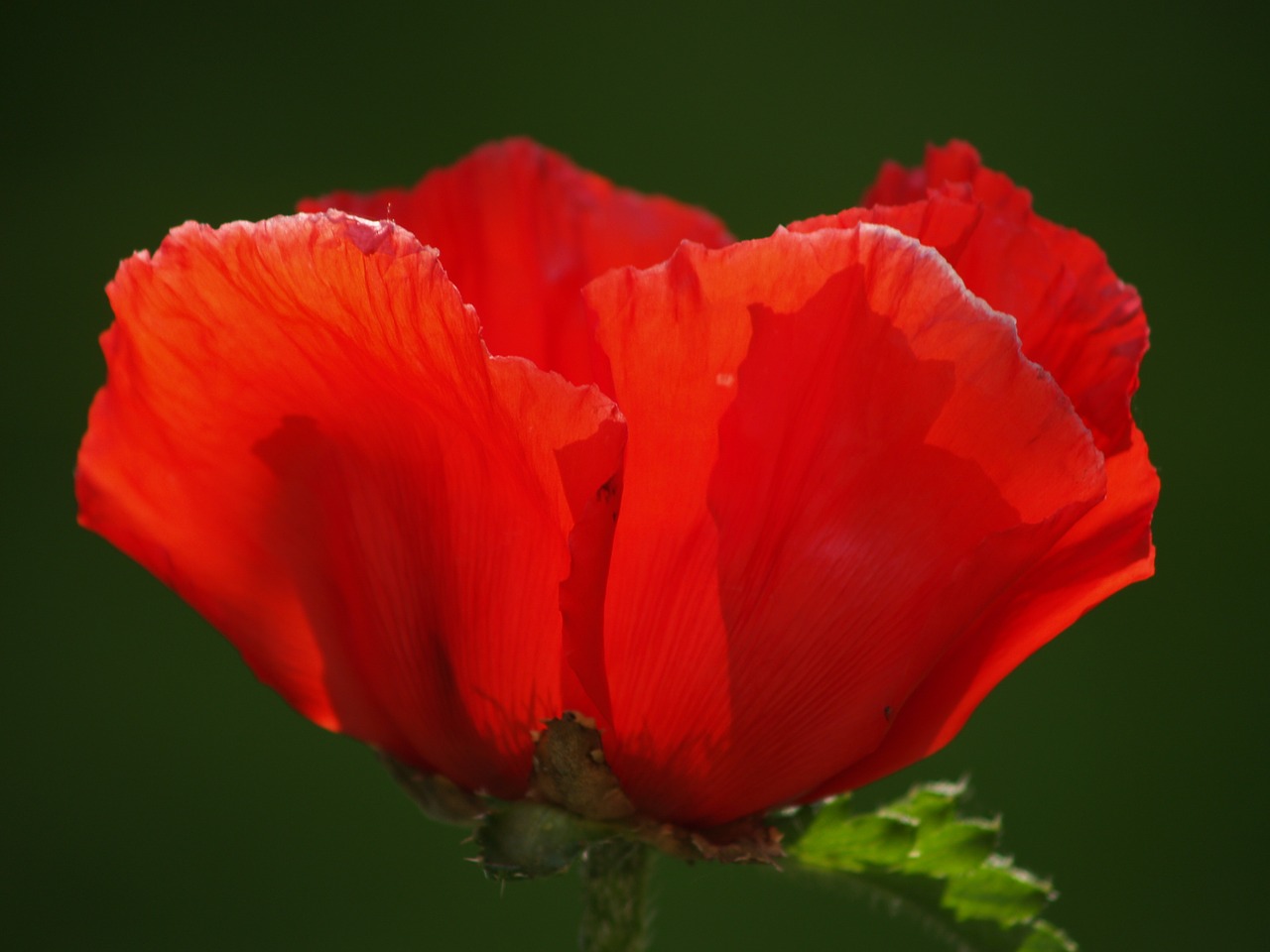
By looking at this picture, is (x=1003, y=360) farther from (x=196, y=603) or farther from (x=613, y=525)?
(x=196, y=603)

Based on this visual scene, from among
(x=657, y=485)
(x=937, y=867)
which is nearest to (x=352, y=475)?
(x=657, y=485)

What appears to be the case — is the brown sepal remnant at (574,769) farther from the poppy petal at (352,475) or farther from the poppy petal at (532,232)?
the poppy petal at (532,232)

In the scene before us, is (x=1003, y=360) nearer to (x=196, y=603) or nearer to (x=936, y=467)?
(x=936, y=467)

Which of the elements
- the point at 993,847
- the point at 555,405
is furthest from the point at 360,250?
the point at 993,847

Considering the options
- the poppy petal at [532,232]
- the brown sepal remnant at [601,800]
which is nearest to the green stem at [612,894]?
the brown sepal remnant at [601,800]
